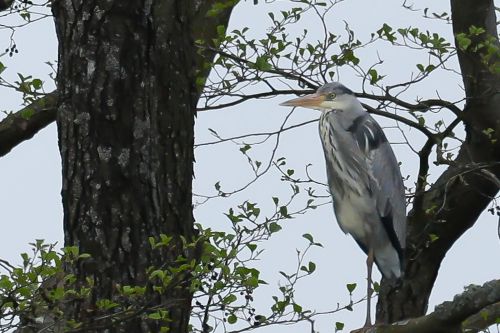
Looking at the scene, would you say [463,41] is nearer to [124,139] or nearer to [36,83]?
[124,139]

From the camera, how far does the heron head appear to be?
5.14 metres

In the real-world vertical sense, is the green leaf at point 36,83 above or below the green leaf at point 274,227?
above

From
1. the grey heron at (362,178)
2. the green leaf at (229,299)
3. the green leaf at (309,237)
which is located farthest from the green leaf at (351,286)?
the grey heron at (362,178)

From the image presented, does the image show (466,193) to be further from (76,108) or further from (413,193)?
(76,108)

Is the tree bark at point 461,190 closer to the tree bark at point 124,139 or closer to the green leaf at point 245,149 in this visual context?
the green leaf at point 245,149

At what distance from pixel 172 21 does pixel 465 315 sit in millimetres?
1319

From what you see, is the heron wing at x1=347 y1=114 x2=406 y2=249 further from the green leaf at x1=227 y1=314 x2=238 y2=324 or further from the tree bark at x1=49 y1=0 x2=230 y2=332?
the green leaf at x1=227 y1=314 x2=238 y2=324

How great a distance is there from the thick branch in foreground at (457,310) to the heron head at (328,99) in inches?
83.8

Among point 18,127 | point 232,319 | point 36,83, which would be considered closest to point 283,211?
point 232,319

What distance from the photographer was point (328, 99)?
527 centimetres

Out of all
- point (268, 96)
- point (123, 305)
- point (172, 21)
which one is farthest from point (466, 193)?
point (123, 305)

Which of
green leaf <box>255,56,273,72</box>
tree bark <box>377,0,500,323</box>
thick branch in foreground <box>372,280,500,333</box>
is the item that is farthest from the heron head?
thick branch in foreground <box>372,280,500,333</box>

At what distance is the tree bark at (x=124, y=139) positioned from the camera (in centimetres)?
323

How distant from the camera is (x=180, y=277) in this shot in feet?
9.09
